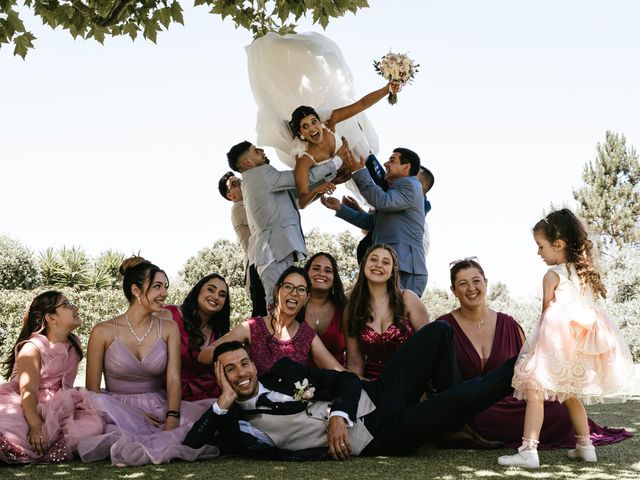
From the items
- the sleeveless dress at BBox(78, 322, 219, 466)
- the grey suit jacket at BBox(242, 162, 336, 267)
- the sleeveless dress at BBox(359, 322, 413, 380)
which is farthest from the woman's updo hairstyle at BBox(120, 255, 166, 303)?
the sleeveless dress at BBox(359, 322, 413, 380)

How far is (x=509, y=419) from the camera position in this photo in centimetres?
545

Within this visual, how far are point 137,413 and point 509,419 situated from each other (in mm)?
2792

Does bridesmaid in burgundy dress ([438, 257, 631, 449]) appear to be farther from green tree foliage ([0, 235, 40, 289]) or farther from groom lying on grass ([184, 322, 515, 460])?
green tree foliage ([0, 235, 40, 289])

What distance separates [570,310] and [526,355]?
1.34 feet

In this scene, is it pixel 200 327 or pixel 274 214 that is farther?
pixel 274 214

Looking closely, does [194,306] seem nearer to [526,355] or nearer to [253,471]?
[253,471]

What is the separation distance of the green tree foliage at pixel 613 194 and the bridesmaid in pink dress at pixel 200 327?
3581 cm

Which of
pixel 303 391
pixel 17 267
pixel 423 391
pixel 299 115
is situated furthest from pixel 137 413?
pixel 17 267

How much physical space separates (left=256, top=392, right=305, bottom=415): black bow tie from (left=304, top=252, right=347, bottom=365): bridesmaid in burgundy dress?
131 centimetres

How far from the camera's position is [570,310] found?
4.72 meters

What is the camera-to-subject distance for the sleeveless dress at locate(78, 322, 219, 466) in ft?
16.0

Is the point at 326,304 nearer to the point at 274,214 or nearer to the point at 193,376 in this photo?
the point at 274,214

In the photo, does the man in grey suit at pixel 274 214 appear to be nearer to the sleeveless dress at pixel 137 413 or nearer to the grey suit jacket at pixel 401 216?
the grey suit jacket at pixel 401 216

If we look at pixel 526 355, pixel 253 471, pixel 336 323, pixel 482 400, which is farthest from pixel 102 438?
pixel 526 355
